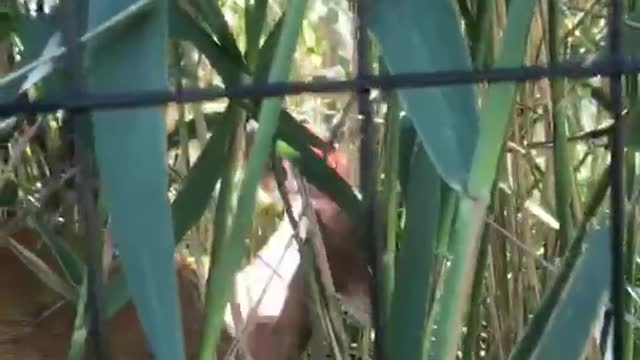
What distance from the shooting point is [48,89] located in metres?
0.61

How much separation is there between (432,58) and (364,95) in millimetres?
33

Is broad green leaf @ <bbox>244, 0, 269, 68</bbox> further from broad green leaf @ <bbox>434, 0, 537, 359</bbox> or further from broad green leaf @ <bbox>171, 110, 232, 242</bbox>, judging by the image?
broad green leaf @ <bbox>434, 0, 537, 359</bbox>

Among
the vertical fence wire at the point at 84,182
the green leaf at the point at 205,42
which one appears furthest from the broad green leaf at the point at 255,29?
the vertical fence wire at the point at 84,182

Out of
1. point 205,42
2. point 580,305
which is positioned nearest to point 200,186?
point 205,42

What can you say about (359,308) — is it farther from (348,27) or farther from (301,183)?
(348,27)

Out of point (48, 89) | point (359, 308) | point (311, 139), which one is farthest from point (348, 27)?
point (48, 89)

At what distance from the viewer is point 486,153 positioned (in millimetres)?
514

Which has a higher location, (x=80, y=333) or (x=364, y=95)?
(x=364, y=95)

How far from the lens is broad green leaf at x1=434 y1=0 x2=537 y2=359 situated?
1.69ft

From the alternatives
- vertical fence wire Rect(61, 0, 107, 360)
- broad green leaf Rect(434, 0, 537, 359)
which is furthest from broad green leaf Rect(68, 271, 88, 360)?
broad green leaf Rect(434, 0, 537, 359)

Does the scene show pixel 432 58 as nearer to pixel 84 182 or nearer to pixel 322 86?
pixel 322 86

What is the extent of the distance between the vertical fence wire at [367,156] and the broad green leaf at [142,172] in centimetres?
8

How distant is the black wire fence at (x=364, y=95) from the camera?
50cm

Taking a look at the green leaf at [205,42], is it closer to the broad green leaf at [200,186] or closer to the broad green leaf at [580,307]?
the broad green leaf at [200,186]
